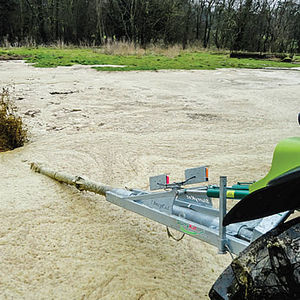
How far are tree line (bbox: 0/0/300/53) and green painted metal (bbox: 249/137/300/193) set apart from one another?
20440 mm

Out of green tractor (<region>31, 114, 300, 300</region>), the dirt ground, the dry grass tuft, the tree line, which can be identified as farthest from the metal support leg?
the tree line

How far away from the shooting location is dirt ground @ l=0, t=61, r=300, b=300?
1.92m

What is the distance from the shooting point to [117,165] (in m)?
3.55

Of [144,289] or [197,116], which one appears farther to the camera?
[197,116]

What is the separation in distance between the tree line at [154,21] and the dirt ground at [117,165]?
50.0 ft

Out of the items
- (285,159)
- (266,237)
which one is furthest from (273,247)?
(285,159)

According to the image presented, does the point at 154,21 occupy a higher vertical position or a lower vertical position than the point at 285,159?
higher

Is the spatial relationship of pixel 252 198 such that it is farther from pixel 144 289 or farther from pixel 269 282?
pixel 144 289

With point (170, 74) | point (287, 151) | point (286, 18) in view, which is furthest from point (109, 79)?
point (286, 18)

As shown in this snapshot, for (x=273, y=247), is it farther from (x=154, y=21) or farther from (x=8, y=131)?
(x=154, y=21)

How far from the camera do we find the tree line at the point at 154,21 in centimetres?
2358

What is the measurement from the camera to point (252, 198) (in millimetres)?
1133

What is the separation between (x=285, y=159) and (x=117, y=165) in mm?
2506

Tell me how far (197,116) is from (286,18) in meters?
23.1
